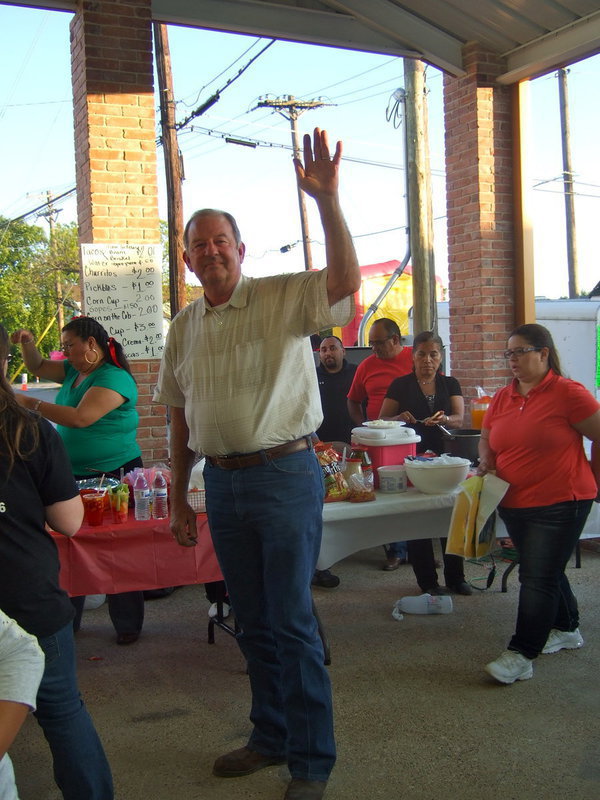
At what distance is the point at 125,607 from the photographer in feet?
14.4

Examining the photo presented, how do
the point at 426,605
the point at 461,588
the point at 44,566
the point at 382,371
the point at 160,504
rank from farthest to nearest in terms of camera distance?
the point at 382,371 → the point at 461,588 → the point at 426,605 → the point at 160,504 → the point at 44,566

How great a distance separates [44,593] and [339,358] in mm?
4432

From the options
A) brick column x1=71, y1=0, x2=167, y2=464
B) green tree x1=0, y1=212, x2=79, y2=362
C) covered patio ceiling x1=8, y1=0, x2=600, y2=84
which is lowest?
brick column x1=71, y1=0, x2=167, y2=464

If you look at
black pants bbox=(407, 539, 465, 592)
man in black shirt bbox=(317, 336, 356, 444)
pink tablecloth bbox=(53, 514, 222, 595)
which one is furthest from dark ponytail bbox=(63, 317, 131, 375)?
man in black shirt bbox=(317, 336, 356, 444)

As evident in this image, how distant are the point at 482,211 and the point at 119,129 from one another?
314 cm

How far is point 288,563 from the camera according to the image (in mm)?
2580

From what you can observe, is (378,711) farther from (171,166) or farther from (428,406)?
(171,166)

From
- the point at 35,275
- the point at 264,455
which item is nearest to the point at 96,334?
the point at 264,455

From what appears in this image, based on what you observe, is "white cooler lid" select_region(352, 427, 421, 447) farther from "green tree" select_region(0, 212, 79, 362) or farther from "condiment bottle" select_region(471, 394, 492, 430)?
"green tree" select_region(0, 212, 79, 362)

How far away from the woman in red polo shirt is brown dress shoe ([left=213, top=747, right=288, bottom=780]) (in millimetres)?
1272

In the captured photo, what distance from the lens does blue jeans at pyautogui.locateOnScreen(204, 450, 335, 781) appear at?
2.58 meters

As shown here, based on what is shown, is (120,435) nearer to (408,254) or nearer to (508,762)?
(508,762)

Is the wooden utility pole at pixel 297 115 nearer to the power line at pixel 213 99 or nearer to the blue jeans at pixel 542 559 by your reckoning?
the power line at pixel 213 99

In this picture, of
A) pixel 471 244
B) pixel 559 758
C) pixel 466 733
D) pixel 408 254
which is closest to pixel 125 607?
pixel 466 733
